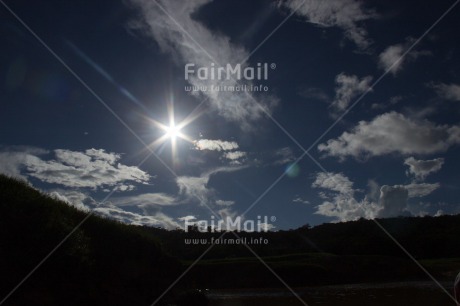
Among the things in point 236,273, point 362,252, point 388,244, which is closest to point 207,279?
point 236,273

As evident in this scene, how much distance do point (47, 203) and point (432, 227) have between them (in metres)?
108

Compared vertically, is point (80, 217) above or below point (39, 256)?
above

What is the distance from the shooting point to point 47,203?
15648 mm

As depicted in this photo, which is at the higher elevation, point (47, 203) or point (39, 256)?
point (47, 203)

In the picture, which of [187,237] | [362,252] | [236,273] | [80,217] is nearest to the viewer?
[80,217]

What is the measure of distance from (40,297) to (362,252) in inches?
3142

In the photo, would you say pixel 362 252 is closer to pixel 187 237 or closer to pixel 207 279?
pixel 187 237

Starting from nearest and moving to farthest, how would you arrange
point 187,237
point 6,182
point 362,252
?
point 6,182 < point 362,252 < point 187,237

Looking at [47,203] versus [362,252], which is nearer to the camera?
[47,203]

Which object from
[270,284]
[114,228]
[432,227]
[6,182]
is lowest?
[270,284]

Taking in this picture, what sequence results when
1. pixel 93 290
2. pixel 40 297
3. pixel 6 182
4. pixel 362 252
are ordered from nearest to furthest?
pixel 40 297, pixel 93 290, pixel 6 182, pixel 362 252

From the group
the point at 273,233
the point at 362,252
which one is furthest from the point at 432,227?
the point at 273,233

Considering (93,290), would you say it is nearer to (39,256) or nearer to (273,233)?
(39,256)

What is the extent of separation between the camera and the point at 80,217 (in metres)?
18.0
